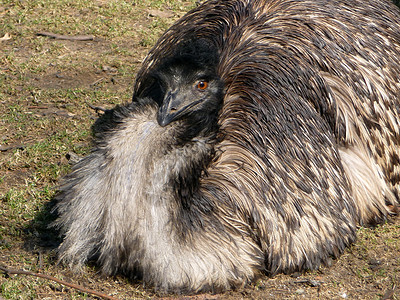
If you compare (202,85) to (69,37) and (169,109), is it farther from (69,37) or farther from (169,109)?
(69,37)

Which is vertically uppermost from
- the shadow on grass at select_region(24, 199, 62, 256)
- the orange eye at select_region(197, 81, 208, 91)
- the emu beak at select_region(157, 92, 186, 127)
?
the orange eye at select_region(197, 81, 208, 91)

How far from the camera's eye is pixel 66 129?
250 inches

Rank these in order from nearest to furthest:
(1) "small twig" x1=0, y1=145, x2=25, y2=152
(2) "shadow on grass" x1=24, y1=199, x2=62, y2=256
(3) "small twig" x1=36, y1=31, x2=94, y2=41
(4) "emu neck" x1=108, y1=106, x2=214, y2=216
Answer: (4) "emu neck" x1=108, y1=106, x2=214, y2=216
(2) "shadow on grass" x1=24, y1=199, x2=62, y2=256
(1) "small twig" x1=0, y1=145, x2=25, y2=152
(3) "small twig" x1=36, y1=31, x2=94, y2=41

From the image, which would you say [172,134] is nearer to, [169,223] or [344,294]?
[169,223]

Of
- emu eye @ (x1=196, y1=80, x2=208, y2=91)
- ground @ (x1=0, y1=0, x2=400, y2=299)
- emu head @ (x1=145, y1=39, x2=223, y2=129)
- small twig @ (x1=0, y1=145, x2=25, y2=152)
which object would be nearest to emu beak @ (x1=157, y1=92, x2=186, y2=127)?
emu head @ (x1=145, y1=39, x2=223, y2=129)

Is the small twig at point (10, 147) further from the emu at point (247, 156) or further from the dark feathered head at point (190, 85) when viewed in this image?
the dark feathered head at point (190, 85)

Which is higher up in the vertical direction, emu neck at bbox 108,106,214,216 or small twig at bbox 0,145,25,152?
emu neck at bbox 108,106,214,216

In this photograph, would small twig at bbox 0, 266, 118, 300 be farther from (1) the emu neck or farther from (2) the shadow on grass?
(1) the emu neck

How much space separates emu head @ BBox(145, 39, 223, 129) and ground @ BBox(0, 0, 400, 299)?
1059 millimetres

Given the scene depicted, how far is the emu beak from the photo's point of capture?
165 inches

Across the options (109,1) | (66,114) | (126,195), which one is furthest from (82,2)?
(126,195)

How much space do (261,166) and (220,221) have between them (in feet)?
1.62

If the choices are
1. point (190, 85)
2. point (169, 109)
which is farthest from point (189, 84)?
point (169, 109)

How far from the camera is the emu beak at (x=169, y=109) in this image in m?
4.19
